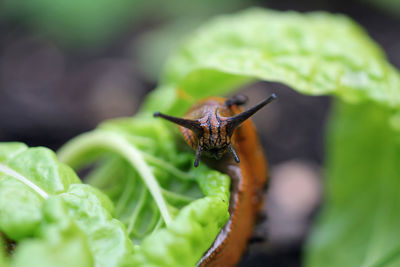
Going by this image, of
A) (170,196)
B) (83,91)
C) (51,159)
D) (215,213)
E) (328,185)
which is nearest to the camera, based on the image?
(215,213)

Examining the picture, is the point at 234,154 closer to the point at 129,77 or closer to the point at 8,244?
the point at 8,244

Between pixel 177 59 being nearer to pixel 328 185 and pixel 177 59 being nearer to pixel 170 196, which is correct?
pixel 170 196

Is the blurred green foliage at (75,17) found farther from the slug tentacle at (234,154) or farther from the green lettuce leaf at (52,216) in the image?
the slug tentacle at (234,154)

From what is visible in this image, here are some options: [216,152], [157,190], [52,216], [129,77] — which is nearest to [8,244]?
[52,216]

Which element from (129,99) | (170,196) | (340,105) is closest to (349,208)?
(340,105)

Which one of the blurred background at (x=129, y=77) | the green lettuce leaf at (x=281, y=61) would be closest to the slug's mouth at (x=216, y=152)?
the green lettuce leaf at (x=281, y=61)

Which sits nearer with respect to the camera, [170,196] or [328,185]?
[170,196]
